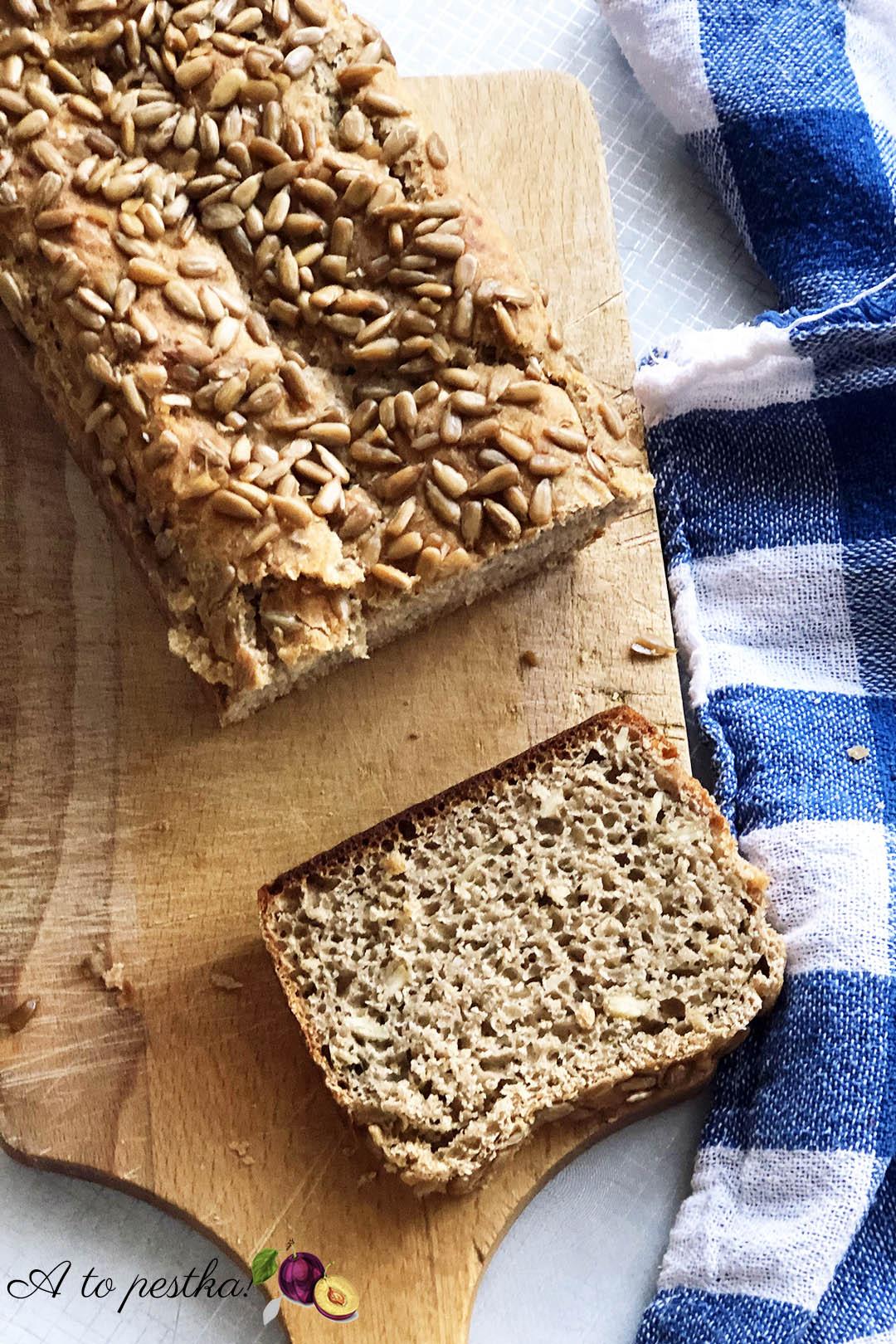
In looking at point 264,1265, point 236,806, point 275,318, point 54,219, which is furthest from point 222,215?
point 264,1265

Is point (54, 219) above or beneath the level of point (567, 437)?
beneath

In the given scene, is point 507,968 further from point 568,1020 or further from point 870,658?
point 870,658

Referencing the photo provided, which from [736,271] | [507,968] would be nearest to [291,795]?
[507,968]

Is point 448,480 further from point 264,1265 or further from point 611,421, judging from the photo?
point 264,1265

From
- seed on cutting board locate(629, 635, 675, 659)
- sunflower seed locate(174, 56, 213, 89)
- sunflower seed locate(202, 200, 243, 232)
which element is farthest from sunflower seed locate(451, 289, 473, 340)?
seed on cutting board locate(629, 635, 675, 659)

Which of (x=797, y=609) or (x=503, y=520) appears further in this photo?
(x=797, y=609)

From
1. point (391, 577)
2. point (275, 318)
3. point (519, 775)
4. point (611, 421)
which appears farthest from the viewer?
point (611, 421)

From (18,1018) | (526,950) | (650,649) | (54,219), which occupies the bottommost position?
(18,1018)
